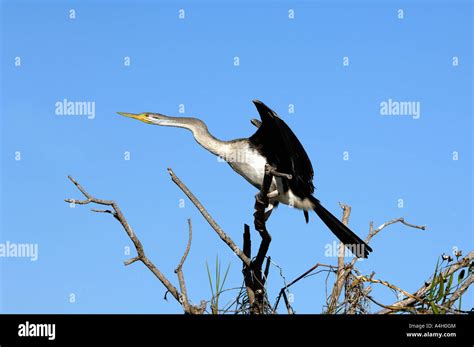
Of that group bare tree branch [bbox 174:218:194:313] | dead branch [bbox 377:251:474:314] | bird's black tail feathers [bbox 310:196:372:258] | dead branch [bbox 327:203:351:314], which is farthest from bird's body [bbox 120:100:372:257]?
bare tree branch [bbox 174:218:194:313]

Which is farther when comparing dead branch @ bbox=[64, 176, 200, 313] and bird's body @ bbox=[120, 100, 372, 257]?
bird's body @ bbox=[120, 100, 372, 257]

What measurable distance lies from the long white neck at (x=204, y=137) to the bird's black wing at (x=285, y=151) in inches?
12.6

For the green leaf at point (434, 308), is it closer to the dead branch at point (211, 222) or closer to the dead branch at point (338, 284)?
the dead branch at point (338, 284)

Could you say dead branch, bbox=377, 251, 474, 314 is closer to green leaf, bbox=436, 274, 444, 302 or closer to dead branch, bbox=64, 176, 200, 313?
green leaf, bbox=436, 274, 444, 302

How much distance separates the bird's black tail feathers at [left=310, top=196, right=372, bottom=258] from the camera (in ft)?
20.3

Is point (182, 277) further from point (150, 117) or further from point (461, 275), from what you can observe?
point (150, 117)

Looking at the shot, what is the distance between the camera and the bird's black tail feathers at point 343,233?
620cm

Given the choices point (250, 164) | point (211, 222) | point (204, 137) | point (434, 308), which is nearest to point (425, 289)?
point (434, 308)

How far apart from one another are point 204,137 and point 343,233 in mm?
1860

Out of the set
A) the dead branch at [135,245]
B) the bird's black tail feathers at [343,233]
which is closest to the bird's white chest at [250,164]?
the bird's black tail feathers at [343,233]

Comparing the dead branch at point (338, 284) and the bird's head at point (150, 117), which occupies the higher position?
the bird's head at point (150, 117)
